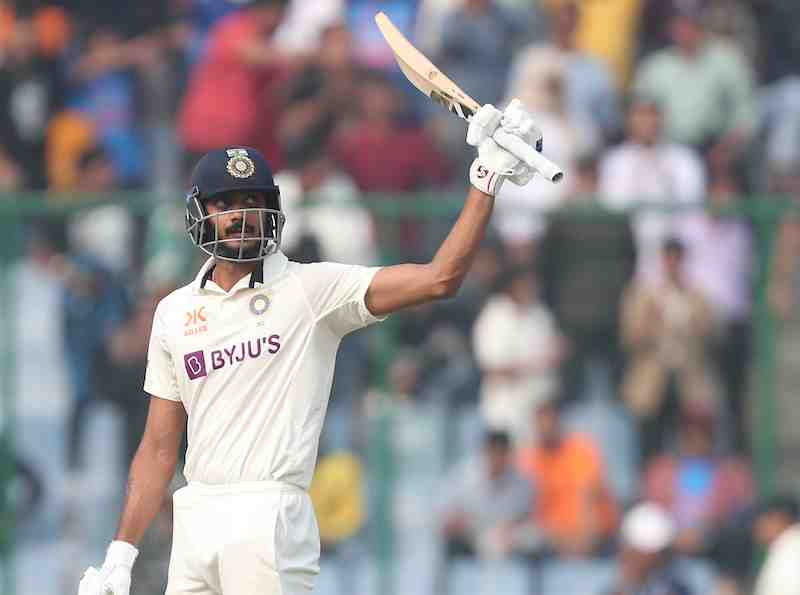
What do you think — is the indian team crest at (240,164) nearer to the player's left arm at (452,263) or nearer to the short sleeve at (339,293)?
the short sleeve at (339,293)

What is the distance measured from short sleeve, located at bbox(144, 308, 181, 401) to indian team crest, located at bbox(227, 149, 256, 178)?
22.3 inches

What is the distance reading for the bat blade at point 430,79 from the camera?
5703 mm

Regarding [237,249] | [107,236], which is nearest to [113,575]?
[237,249]

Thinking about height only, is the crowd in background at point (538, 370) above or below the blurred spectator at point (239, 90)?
below

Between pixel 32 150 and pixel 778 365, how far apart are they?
474 cm

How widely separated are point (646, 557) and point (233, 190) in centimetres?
447

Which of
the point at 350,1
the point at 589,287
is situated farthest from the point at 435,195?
the point at 350,1

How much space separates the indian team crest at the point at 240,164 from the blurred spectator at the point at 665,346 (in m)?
4.35

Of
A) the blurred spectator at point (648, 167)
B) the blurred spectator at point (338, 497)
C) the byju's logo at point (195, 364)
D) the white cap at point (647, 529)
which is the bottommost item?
the white cap at point (647, 529)

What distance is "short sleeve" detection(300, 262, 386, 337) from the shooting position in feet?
18.9

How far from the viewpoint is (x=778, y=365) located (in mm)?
10133

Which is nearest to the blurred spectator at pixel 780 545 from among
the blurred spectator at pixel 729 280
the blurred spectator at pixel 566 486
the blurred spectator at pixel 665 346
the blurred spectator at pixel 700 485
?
the blurred spectator at pixel 700 485

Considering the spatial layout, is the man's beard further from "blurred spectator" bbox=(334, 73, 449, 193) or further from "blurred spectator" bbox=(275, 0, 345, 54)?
"blurred spectator" bbox=(275, 0, 345, 54)

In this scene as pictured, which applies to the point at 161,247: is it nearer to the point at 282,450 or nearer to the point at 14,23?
the point at 14,23
